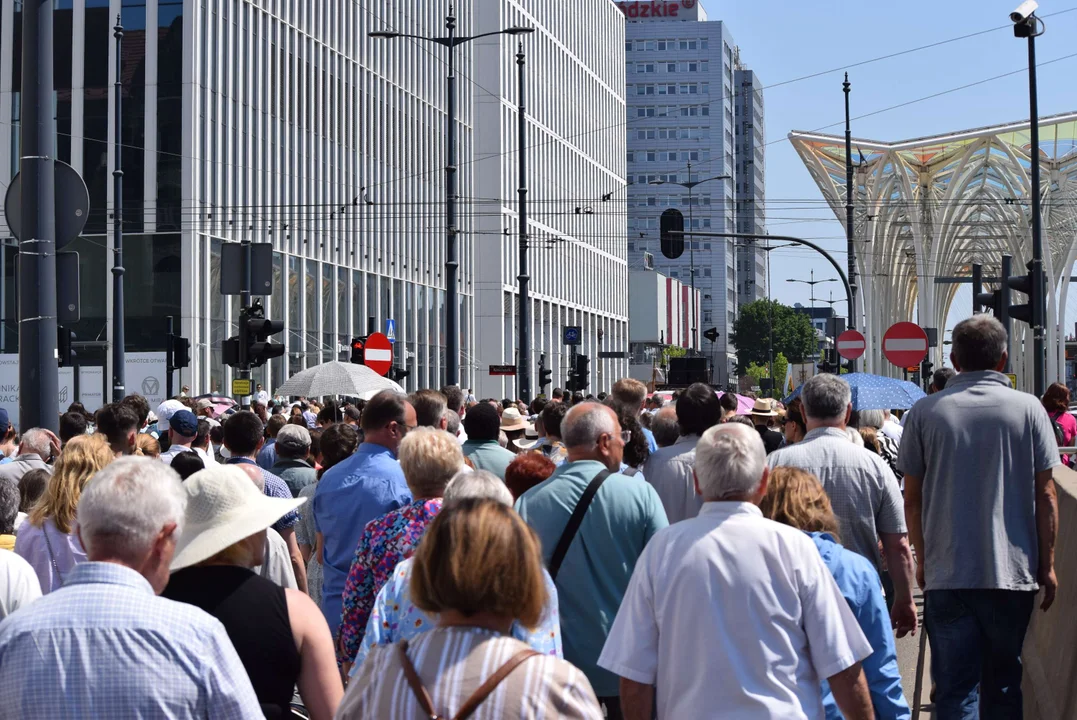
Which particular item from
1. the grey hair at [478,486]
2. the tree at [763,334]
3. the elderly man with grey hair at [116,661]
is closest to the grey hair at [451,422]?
the grey hair at [478,486]

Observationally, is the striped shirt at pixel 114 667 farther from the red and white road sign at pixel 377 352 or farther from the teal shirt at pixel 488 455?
the red and white road sign at pixel 377 352

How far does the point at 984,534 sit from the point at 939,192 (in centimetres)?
6817

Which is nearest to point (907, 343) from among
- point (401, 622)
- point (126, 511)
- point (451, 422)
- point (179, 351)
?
point (451, 422)

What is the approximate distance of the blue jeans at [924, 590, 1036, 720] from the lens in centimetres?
667

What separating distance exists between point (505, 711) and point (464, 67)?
72.9m

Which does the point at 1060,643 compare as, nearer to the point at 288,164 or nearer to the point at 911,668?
the point at 911,668

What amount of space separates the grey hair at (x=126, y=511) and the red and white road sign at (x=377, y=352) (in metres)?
18.7

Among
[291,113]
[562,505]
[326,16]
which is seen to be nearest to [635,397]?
[562,505]

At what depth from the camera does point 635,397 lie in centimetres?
1163

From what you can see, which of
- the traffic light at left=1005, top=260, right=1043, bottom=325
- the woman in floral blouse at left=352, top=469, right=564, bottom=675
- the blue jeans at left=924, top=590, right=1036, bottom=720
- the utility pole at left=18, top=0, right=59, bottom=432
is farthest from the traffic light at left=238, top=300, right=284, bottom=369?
the woman in floral blouse at left=352, top=469, right=564, bottom=675

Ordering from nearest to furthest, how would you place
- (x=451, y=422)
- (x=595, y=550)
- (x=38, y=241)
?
(x=595, y=550)
(x=38, y=241)
(x=451, y=422)

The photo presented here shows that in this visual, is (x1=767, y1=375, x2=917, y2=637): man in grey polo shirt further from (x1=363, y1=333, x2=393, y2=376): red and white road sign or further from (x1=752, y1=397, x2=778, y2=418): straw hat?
(x1=363, y1=333, x2=393, y2=376): red and white road sign

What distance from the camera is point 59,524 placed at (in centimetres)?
669

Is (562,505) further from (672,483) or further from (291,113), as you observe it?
(291,113)
